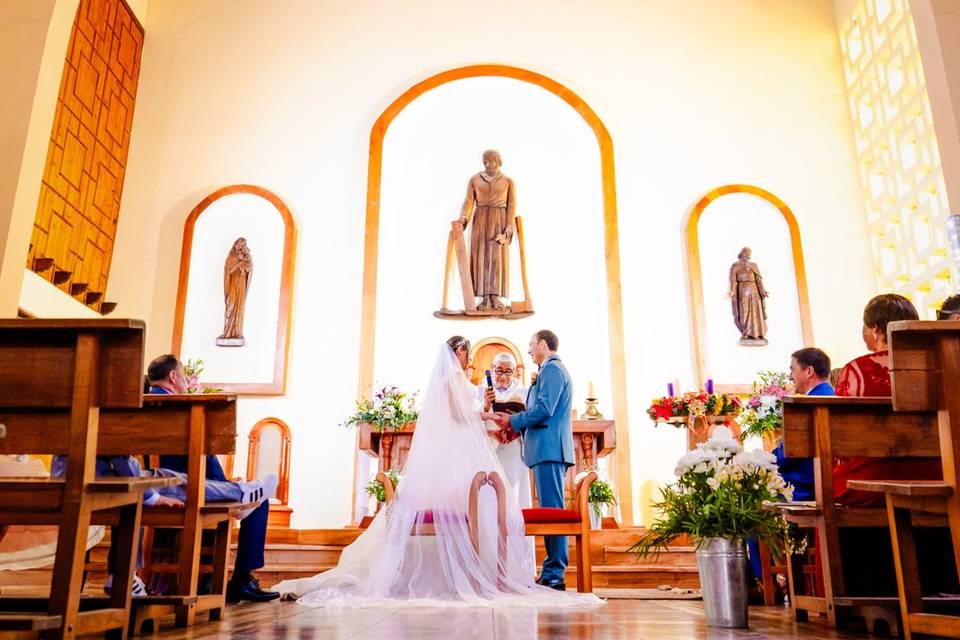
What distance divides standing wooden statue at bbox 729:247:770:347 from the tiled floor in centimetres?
480

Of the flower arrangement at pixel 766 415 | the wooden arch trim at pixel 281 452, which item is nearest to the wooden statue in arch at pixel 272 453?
the wooden arch trim at pixel 281 452

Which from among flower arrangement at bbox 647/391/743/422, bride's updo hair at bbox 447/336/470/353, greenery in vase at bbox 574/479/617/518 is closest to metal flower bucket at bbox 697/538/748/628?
bride's updo hair at bbox 447/336/470/353

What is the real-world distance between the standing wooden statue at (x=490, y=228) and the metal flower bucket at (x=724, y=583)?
5365 millimetres

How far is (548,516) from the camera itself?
403 cm

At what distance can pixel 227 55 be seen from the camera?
876 centimetres

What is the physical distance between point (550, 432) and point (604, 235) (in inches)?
159

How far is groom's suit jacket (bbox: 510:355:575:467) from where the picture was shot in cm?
451

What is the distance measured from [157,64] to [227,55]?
0.76 meters

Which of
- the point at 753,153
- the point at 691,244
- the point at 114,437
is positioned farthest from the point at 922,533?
A: the point at 753,153

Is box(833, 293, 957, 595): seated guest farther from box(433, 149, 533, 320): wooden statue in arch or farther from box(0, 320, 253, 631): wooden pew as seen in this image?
box(433, 149, 533, 320): wooden statue in arch

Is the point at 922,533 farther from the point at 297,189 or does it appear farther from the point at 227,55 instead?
the point at 227,55

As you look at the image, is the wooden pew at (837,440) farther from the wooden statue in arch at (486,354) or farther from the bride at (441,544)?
the wooden statue in arch at (486,354)

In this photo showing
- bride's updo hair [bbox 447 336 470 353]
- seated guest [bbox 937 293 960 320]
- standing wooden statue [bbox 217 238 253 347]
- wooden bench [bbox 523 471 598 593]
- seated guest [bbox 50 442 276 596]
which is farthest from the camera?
standing wooden statue [bbox 217 238 253 347]

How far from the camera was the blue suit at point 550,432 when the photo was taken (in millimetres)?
4512
